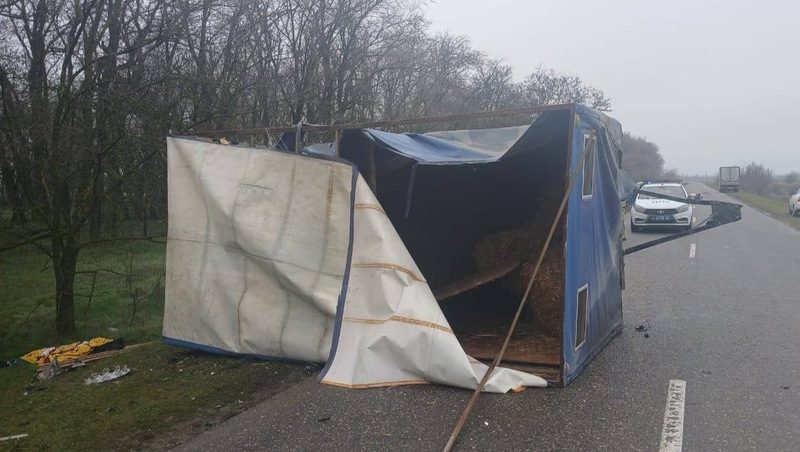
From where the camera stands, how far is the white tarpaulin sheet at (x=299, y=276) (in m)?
5.49

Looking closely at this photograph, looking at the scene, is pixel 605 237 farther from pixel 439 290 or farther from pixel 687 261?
pixel 687 261

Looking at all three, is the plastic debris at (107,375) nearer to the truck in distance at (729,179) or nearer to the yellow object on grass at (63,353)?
the yellow object on grass at (63,353)

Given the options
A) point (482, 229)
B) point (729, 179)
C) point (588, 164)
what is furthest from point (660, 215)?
point (729, 179)

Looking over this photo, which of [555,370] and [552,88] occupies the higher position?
[552,88]

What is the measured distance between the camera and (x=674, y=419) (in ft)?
15.8

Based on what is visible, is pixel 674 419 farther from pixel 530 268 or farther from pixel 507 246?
pixel 507 246

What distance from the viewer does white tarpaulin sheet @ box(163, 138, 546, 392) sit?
216 inches

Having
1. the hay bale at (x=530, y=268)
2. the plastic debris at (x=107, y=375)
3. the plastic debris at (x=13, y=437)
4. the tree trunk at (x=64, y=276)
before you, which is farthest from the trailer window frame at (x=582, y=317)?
the tree trunk at (x=64, y=276)

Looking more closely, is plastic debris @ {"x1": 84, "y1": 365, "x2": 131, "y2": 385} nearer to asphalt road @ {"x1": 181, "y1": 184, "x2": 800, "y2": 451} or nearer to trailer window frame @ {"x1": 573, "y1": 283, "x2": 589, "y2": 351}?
asphalt road @ {"x1": 181, "y1": 184, "x2": 800, "y2": 451}

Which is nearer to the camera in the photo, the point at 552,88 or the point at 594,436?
the point at 594,436

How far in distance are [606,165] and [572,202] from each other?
133cm

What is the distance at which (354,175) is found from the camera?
6027 millimetres

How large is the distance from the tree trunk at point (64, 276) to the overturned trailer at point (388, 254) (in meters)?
2.24

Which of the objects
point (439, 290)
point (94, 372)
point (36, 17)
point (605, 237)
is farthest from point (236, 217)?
point (36, 17)
